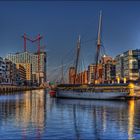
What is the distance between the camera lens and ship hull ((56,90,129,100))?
11019 cm

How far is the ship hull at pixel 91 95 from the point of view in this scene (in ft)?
362

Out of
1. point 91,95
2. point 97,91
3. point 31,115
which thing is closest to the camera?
Result: point 31,115

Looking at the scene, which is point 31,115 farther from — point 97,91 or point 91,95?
point 91,95

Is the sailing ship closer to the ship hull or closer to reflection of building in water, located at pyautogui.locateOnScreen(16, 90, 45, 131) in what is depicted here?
the ship hull

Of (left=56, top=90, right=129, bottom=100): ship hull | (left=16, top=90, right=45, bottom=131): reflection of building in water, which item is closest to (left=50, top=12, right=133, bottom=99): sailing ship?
(left=56, top=90, right=129, bottom=100): ship hull

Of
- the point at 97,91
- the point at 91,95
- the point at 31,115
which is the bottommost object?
the point at 31,115

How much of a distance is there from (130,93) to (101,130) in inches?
2943

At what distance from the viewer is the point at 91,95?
116000 millimetres

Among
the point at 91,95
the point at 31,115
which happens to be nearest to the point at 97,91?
the point at 91,95

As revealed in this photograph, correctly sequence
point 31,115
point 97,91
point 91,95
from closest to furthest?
point 31,115, point 97,91, point 91,95

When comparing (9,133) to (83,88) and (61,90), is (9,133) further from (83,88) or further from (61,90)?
(61,90)

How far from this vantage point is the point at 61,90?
12681 cm

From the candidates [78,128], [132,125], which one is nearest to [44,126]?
[78,128]

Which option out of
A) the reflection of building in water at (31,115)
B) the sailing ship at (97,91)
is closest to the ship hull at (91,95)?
the sailing ship at (97,91)
